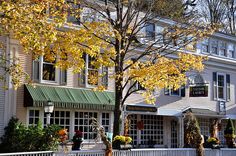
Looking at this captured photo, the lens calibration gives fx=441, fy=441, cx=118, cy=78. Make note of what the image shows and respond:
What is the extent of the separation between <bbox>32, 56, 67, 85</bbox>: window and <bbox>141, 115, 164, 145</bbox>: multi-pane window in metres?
7.78

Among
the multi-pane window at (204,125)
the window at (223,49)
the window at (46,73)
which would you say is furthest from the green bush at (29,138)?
the window at (223,49)

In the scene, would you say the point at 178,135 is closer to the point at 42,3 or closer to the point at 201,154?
the point at 201,154

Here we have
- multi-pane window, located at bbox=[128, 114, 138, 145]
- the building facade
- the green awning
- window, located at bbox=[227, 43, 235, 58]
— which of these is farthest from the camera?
window, located at bbox=[227, 43, 235, 58]

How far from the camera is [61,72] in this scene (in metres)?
24.4

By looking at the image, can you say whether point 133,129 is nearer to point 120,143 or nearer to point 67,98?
point 67,98

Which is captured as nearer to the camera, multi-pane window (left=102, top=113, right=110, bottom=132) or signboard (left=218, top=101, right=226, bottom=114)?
multi-pane window (left=102, top=113, right=110, bottom=132)

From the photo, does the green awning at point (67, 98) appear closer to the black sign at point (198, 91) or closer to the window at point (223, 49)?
the black sign at point (198, 91)

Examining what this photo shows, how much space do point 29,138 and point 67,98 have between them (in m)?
3.85

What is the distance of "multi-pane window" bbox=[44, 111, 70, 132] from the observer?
24062 mm

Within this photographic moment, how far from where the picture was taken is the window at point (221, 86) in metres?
35.2

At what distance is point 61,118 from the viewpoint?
2445 centimetres

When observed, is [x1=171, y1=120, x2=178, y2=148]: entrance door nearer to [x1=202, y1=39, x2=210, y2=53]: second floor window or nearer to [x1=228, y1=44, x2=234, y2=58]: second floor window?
[x1=202, y1=39, x2=210, y2=53]: second floor window

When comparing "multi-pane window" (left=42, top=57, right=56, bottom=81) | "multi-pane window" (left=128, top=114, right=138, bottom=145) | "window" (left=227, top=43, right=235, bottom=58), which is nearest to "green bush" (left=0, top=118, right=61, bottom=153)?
"multi-pane window" (left=42, top=57, right=56, bottom=81)

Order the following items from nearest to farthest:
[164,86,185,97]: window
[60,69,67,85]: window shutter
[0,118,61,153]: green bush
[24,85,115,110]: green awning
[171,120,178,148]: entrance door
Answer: [0,118,61,153]: green bush → [24,85,115,110]: green awning → [60,69,67,85]: window shutter → [164,86,185,97]: window → [171,120,178,148]: entrance door
